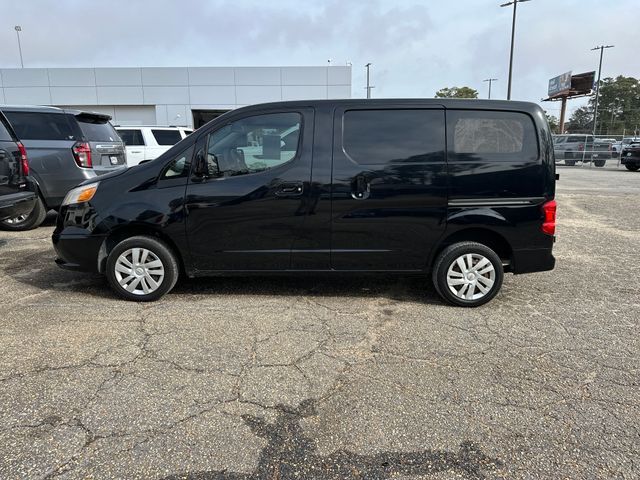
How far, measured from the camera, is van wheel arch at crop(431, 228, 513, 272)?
4479 millimetres

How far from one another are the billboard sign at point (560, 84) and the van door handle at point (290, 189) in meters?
51.5

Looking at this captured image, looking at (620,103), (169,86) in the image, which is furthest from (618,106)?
(169,86)

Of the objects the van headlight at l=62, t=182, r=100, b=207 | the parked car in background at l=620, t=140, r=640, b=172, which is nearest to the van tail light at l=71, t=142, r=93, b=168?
the van headlight at l=62, t=182, r=100, b=207

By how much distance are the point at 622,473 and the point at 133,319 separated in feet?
12.0

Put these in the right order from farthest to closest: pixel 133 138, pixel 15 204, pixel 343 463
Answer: pixel 133 138, pixel 15 204, pixel 343 463

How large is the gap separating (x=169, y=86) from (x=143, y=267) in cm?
3171

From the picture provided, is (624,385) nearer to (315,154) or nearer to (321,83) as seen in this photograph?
(315,154)

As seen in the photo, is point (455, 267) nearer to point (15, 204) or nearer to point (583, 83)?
point (15, 204)

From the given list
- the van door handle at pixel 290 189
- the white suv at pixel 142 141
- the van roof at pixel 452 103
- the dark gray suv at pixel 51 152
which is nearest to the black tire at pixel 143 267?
the van door handle at pixel 290 189

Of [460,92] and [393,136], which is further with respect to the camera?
[460,92]

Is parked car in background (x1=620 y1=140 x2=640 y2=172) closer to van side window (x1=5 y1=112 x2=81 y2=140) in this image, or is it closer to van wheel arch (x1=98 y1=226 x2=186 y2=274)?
van side window (x1=5 y1=112 x2=81 y2=140)

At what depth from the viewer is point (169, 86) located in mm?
32812

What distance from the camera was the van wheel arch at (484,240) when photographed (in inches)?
176

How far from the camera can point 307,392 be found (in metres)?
2.98
